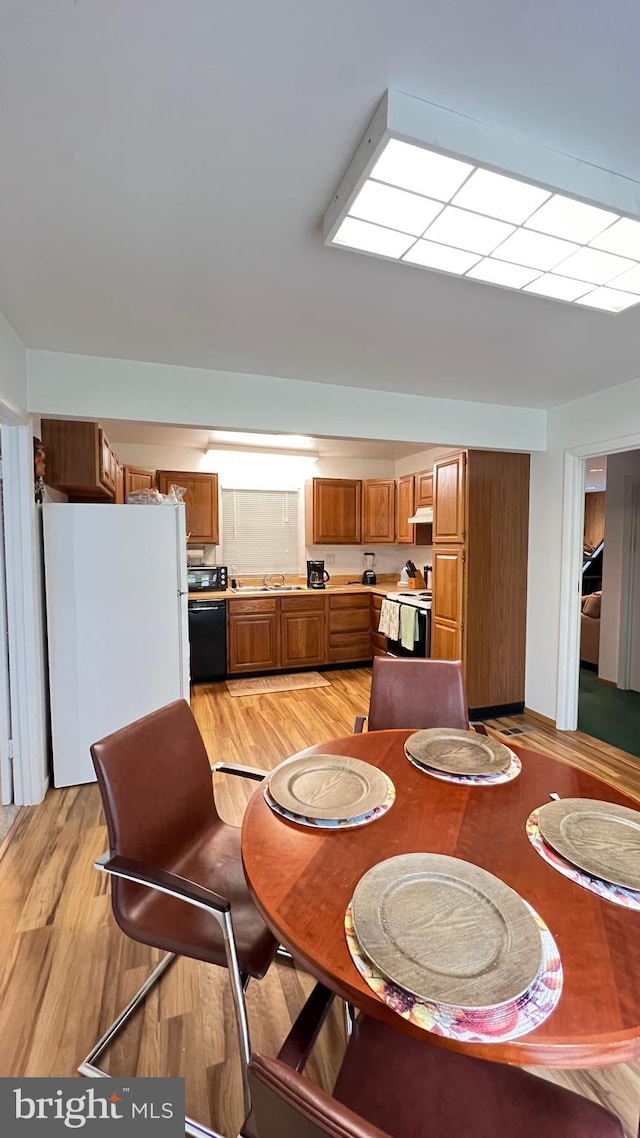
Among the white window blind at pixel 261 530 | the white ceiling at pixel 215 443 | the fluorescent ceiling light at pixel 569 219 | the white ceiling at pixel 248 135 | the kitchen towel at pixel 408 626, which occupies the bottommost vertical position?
the kitchen towel at pixel 408 626

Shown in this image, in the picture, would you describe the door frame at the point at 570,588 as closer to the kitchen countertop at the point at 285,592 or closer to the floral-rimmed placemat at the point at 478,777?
the kitchen countertop at the point at 285,592

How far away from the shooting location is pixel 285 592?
4777 millimetres

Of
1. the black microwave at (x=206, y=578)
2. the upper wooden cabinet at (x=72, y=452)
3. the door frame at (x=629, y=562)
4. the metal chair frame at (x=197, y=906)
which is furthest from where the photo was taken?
the black microwave at (x=206, y=578)

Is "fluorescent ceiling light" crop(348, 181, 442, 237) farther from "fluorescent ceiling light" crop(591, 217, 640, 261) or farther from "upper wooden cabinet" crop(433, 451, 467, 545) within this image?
"upper wooden cabinet" crop(433, 451, 467, 545)

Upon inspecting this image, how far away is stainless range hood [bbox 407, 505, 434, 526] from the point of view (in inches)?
182

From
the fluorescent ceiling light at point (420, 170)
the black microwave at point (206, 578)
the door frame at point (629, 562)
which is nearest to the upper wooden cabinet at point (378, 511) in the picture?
the black microwave at point (206, 578)

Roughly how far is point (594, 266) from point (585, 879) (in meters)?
1.79

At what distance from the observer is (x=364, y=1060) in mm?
853

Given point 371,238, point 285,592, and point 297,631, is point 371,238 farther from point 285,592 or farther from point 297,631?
point 297,631

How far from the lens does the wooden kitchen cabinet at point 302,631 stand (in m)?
4.82

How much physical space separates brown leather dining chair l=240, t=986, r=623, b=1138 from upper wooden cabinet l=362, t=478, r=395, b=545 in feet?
15.6

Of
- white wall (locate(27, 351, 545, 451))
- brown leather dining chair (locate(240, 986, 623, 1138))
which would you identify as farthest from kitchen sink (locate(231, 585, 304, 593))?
brown leather dining chair (locate(240, 986, 623, 1138))

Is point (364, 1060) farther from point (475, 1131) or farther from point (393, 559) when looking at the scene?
point (393, 559)

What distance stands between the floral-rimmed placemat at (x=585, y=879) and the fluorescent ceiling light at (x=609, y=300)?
1.83m
